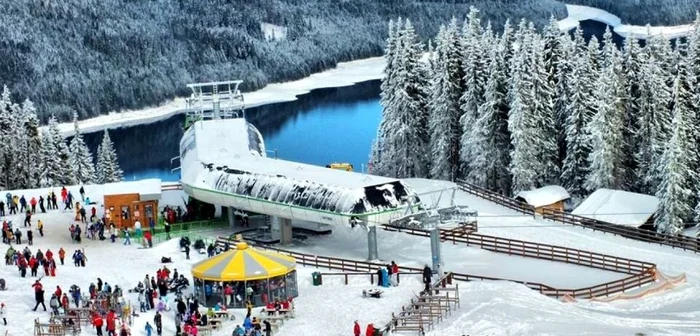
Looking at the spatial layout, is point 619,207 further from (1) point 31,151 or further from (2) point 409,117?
(1) point 31,151

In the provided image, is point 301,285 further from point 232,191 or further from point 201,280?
point 232,191

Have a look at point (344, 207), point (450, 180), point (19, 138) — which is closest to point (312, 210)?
point (344, 207)

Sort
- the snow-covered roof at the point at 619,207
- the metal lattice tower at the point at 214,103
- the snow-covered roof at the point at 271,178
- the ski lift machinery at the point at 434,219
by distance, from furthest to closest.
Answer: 1. the metal lattice tower at the point at 214,103
2. the snow-covered roof at the point at 619,207
3. the snow-covered roof at the point at 271,178
4. the ski lift machinery at the point at 434,219

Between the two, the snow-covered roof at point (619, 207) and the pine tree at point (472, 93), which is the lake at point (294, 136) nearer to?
the pine tree at point (472, 93)

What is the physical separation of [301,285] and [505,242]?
41.8 feet

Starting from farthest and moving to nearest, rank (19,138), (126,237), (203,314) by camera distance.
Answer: (19,138)
(126,237)
(203,314)

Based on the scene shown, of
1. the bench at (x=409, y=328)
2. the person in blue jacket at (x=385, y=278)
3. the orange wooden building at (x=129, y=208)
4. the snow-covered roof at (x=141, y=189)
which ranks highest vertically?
the snow-covered roof at (x=141, y=189)

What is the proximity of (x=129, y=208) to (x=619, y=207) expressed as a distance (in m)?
27.3

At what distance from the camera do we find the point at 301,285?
58.3 metres

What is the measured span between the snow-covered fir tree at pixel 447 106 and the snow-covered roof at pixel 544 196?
36.2 ft

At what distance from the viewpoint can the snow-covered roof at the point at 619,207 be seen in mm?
74000

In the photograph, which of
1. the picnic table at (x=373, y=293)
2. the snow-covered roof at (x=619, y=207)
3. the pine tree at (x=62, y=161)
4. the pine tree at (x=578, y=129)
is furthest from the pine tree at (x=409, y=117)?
the picnic table at (x=373, y=293)

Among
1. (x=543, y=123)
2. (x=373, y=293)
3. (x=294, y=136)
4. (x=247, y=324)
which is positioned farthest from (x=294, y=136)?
(x=247, y=324)

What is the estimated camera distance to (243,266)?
55.4m
